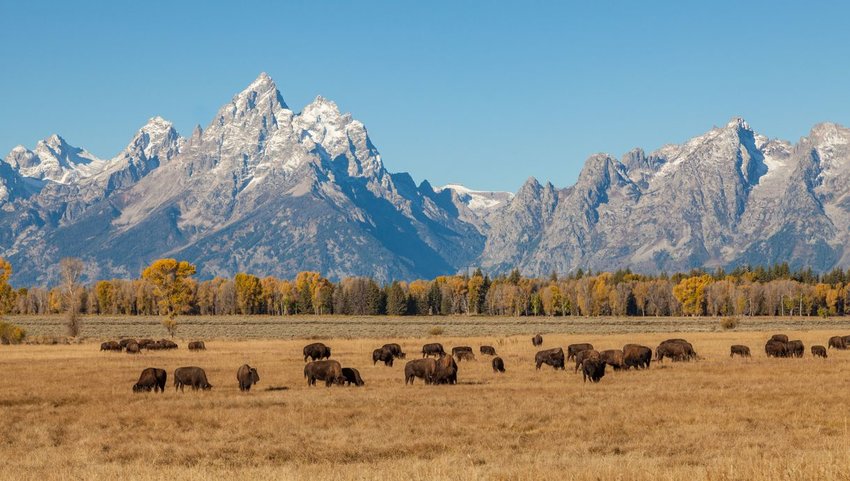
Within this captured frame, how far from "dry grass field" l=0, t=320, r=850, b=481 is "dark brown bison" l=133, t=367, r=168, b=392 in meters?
0.54

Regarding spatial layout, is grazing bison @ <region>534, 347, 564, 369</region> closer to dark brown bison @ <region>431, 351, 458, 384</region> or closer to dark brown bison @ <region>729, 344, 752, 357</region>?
dark brown bison @ <region>431, 351, 458, 384</region>

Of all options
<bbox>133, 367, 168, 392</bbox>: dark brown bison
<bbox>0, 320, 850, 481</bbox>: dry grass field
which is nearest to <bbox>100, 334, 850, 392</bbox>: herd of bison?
<bbox>133, 367, 168, 392</bbox>: dark brown bison

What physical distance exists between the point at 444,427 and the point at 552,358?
23248 millimetres

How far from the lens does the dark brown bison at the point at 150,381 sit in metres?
37.9

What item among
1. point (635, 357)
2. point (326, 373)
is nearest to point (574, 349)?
point (635, 357)

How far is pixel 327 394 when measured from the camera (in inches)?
1422

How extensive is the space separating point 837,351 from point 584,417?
4073 cm

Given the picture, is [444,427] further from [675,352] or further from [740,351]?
[740,351]

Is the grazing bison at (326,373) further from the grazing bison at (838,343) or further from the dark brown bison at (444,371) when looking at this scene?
the grazing bison at (838,343)

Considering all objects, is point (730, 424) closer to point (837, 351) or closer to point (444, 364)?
point (444, 364)

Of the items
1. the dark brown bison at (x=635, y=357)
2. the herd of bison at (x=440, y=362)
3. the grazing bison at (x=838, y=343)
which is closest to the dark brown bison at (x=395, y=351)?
the herd of bison at (x=440, y=362)

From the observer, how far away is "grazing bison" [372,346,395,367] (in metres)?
53.0

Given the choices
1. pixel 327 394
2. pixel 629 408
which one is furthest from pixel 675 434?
pixel 327 394

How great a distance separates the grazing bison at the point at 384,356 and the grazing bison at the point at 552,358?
8.96 meters
